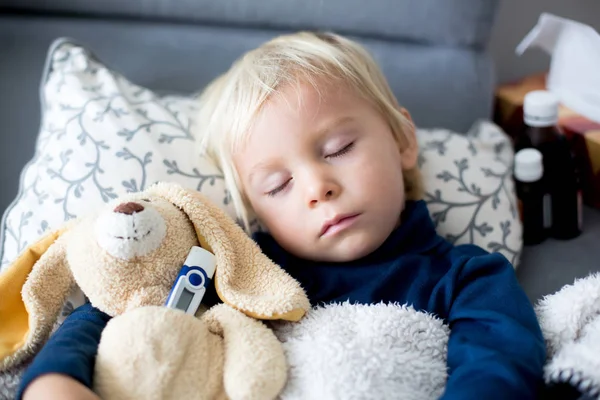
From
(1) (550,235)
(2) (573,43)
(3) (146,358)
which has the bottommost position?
(1) (550,235)

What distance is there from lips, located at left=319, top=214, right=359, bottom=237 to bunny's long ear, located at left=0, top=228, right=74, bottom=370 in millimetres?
344

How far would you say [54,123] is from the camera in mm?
1136

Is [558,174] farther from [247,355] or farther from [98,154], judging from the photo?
[98,154]

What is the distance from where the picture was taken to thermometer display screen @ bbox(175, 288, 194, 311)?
79 cm

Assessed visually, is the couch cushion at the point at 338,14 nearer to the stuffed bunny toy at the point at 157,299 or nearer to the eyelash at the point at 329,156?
the eyelash at the point at 329,156

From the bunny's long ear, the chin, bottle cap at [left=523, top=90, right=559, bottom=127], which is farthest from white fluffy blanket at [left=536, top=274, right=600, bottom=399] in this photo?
the bunny's long ear

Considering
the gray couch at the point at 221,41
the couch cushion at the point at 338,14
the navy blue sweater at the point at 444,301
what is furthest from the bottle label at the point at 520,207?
the couch cushion at the point at 338,14

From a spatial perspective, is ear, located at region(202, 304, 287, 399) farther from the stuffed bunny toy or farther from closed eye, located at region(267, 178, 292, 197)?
closed eye, located at region(267, 178, 292, 197)

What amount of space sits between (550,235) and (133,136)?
0.75 meters

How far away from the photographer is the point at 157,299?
31.4 inches

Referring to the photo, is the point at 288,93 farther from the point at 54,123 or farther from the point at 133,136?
the point at 54,123

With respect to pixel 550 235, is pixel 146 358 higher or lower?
higher

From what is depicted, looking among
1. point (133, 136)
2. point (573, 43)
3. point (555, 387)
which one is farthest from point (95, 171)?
point (573, 43)

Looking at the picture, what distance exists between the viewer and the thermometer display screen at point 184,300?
0.79 m
